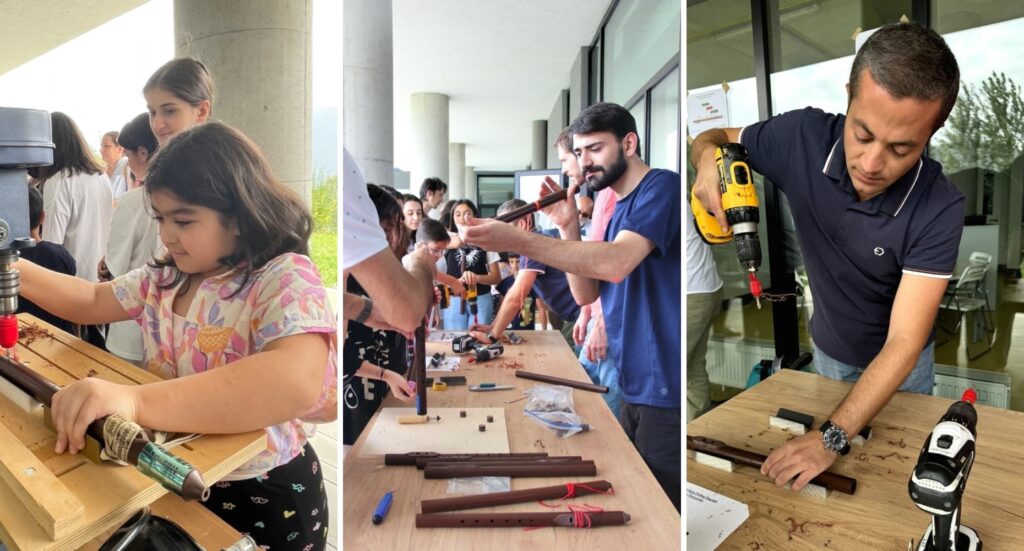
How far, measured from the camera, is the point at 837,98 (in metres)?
3.39

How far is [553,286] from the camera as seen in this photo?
39.7 inches

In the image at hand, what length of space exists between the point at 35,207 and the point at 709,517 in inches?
77.1

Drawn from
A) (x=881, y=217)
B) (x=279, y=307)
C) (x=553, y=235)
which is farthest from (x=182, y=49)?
(x=881, y=217)

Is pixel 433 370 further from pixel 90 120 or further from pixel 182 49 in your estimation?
pixel 90 120

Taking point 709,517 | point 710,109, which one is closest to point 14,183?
point 709,517

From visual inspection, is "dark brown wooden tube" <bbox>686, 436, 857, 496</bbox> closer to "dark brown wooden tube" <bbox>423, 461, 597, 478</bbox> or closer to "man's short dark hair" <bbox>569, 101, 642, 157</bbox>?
"dark brown wooden tube" <bbox>423, 461, 597, 478</bbox>

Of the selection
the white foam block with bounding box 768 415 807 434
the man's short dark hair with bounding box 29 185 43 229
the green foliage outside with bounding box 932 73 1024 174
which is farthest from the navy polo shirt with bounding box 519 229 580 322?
the green foliage outside with bounding box 932 73 1024 174

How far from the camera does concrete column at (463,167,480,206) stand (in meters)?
0.95

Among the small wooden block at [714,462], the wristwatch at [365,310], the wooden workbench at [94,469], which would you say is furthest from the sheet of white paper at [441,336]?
the small wooden block at [714,462]

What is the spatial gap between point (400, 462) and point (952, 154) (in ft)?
11.0

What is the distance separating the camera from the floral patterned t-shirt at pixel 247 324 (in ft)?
4.59

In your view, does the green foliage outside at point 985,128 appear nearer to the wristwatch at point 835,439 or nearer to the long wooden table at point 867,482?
the long wooden table at point 867,482

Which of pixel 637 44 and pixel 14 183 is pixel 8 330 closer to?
pixel 14 183

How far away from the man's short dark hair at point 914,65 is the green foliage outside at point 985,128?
154 centimetres
